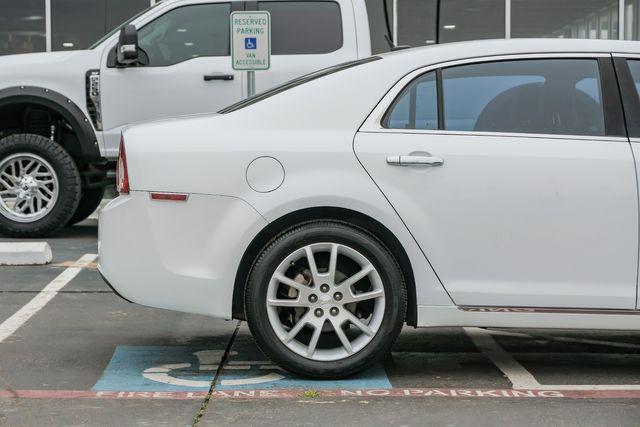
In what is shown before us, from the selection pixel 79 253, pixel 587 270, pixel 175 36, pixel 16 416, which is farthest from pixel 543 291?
pixel 175 36

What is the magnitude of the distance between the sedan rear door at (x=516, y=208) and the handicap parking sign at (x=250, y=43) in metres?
4.89

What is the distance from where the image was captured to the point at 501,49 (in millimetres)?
5676

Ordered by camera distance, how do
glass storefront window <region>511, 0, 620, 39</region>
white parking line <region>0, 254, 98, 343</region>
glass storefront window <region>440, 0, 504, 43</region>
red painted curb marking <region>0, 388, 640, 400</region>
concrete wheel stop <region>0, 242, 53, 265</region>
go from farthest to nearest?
glass storefront window <region>440, 0, 504, 43</region> < glass storefront window <region>511, 0, 620, 39</region> < concrete wheel stop <region>0, 242, 53, 265</region> < white parking line <region>0, 254, 98, 343</region> < red painted curb marking <region>0, 388, 640, 400</region>

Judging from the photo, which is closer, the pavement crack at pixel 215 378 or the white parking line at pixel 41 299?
the pavement crack at pixel 215 378

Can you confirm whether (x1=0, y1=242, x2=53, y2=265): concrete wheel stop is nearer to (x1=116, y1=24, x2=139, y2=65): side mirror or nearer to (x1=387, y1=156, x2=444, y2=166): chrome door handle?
(x1=116, y1=24, x2=139, y2=65): side mirror

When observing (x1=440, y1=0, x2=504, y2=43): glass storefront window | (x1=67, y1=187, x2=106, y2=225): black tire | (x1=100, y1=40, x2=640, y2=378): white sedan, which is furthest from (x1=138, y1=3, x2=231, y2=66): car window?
(x1=440, y1=0, x2=504, y2=43): glass storefront window

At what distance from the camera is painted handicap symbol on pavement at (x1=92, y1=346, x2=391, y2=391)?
18.0ft

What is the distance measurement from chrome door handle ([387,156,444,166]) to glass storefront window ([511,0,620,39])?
38.1 feet

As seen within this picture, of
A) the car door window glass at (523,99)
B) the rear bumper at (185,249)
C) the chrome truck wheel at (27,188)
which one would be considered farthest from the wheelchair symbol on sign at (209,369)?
the chrome truck wheel at (27,188)

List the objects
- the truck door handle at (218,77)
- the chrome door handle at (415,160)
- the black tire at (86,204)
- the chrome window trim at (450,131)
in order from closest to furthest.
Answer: the chrome door handle at (415,160) → the chrome window trim at (450,131) → the truck door handle at (218,77) → the black tire at (86,204)

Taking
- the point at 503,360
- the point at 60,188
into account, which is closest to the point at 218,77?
the point at 60,188

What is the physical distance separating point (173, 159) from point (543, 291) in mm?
1792

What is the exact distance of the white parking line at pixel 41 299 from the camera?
691cm

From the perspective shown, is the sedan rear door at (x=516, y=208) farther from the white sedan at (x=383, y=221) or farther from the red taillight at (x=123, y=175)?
the red taillight at (x=123, y=175)
